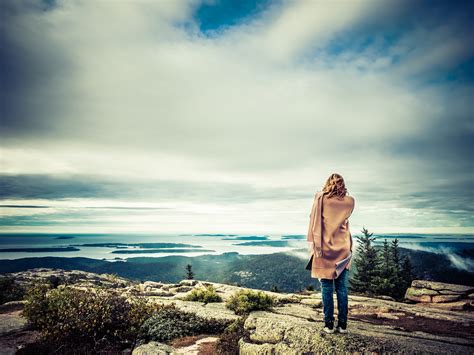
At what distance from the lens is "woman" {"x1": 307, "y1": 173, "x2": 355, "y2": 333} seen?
7422 millimetres

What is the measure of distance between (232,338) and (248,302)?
297cm

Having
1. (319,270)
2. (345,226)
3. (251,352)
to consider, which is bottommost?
(251,352)

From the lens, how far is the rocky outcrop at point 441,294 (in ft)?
58.9

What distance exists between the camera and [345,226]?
782 cm

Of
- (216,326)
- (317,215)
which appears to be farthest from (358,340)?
(216,326)

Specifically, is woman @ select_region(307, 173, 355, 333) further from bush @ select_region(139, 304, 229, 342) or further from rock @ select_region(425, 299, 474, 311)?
rock @ select_region(425, 299, 474, 311)

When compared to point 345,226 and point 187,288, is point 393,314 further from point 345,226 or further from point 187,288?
point 187,288

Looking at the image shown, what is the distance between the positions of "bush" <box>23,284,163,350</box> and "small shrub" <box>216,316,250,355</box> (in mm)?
3094

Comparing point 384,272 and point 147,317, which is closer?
point 147,317

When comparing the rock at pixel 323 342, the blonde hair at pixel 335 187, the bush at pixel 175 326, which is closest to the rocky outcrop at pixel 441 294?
the rock at pixel 323 342

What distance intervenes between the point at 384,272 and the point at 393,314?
37830 millimetres

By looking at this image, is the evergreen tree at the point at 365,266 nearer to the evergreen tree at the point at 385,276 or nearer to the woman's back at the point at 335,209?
the evergreen tree at the point at 385,276

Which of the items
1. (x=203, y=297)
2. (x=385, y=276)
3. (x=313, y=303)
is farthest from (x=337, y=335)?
(x=385, y=276)

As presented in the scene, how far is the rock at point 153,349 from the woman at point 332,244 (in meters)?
4.45
